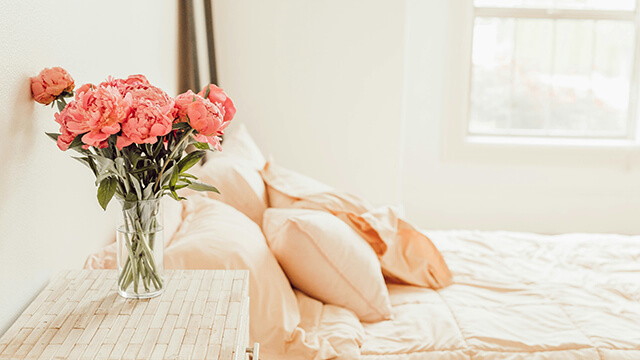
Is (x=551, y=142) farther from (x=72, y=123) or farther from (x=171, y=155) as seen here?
(x=72, y=123)

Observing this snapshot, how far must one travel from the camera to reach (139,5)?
2.27 metres

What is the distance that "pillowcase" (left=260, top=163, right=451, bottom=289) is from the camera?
2119 millimetres

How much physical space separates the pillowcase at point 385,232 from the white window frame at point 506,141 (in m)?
2.12

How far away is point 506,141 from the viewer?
170 inches

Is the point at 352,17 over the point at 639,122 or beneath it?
over

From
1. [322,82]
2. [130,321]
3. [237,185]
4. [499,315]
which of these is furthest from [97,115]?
[322,82]

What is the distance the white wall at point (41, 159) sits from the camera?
3.93 feet

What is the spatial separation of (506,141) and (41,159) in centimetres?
345

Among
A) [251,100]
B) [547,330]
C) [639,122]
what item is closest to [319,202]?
[547,330]

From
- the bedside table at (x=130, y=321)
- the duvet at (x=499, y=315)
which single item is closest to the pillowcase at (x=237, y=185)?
the duvet at (x=499, y=315)

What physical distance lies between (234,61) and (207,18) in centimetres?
27

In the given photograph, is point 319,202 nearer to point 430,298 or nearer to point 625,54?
point 430,298

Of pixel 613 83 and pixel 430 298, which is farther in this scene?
pixel 613 83

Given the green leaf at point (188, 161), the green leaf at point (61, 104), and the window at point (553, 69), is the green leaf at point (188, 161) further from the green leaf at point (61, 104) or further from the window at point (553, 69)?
the window at point (553, 69)
